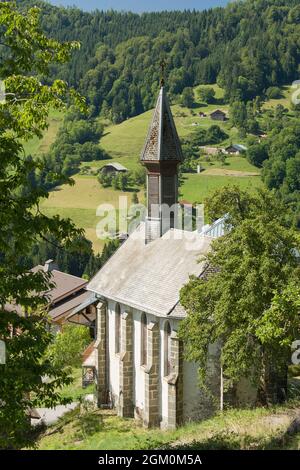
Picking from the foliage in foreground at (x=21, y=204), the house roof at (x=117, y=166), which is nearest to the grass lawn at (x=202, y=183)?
the house roof at (x=117, y=166)

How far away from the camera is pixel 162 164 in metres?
36.0

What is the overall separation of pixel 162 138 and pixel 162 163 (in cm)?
135

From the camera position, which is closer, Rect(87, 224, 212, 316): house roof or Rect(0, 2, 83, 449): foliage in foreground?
Answer: Rect(0, 2, 83, 449): foliage in foreground

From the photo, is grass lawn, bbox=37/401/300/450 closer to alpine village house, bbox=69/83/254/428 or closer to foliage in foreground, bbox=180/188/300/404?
alpine village house, bbox=69/83/254/428

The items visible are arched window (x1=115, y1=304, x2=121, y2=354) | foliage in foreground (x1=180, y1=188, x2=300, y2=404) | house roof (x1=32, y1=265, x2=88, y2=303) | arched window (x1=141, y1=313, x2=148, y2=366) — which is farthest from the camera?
house roof (x1=32, y1=265, x2=88, y2=303)

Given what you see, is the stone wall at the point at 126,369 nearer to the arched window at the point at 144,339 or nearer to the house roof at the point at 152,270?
the arched window at the point at 144,339

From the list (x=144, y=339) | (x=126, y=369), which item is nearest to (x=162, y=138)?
(x=144, y=339)

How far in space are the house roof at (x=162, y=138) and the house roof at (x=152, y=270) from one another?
3887 millimetres

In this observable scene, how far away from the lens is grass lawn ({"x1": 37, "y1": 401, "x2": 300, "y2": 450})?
57.7 ft

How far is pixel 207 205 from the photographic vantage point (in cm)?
2775

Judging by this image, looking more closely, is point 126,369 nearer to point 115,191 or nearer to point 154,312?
point 154,312

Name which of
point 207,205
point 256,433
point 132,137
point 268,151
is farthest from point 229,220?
point 132,137

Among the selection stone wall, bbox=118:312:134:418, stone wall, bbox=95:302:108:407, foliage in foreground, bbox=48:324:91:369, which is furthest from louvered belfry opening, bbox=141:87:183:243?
foliage in foreground, bbox=48:324:91:369

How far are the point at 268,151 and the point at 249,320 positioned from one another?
138788mm
